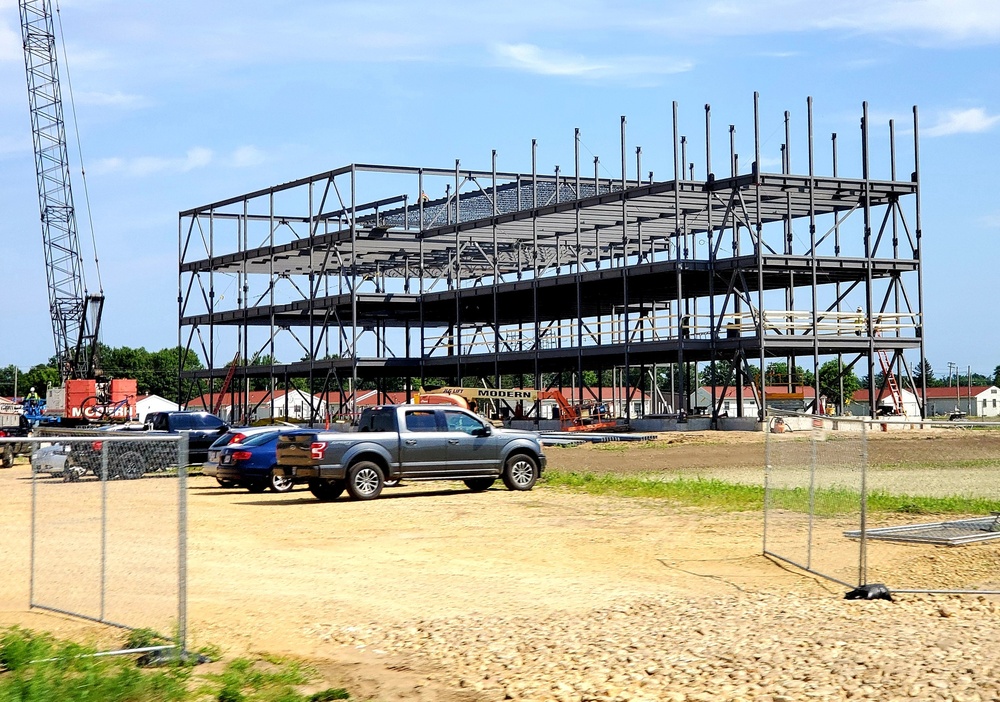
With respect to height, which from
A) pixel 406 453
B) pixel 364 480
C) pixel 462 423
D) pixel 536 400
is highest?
pixel 536 400

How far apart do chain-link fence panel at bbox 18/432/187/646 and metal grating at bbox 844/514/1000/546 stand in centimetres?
797

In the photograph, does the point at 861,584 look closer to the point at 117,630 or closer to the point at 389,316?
the point at 117,630

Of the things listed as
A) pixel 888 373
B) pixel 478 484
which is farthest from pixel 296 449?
pixel 888 373

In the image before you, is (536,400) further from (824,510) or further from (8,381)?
(8,381)

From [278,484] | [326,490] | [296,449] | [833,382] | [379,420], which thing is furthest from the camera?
[833,382]

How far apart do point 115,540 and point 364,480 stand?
12.7 metres

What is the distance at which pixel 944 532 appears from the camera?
16016 millimetres

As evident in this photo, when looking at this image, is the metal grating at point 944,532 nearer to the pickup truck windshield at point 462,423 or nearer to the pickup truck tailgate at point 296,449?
the pickup truck windshield at point 462,423

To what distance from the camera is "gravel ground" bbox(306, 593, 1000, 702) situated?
8547 millimetres

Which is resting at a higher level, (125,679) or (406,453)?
(406,453)

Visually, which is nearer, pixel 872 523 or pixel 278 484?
pixel 872 523

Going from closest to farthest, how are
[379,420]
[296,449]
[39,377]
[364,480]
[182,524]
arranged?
A: [182,524], [364,480], [296,449], [379,420], [39,377]

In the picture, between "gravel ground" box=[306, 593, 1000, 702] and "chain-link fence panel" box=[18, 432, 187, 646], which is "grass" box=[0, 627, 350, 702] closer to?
"gravel ground" box=[306, 593, 1000, 702]

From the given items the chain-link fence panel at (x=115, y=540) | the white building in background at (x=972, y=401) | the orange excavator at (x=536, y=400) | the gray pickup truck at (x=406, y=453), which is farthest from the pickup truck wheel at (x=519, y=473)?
the white building in background at (x=972, y=401)
